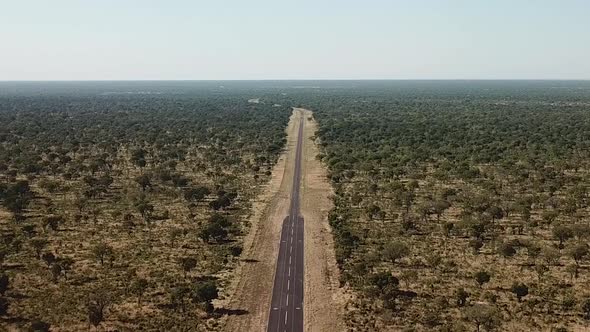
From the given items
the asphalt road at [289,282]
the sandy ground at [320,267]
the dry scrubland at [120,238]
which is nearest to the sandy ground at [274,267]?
the sandy ground at [320,267]

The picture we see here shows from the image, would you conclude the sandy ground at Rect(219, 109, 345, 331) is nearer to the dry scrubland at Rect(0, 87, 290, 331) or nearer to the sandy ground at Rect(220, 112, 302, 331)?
the sandy ground at Rect(220, 112, 302, 331)

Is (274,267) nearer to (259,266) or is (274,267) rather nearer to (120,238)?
(259,266)

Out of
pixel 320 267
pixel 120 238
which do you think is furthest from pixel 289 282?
pixel 120 238

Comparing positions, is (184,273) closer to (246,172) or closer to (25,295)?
(25,295)

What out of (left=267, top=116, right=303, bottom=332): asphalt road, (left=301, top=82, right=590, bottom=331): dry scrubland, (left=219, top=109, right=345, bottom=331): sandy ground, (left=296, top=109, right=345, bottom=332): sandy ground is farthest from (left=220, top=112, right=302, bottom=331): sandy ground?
(left=301, top=82, right=590, bottom=331): dry scrubland

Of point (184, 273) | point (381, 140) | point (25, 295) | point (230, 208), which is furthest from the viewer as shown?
point (381, 140)

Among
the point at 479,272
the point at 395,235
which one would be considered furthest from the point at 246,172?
the point at 479,272

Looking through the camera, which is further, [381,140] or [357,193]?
[381,140]

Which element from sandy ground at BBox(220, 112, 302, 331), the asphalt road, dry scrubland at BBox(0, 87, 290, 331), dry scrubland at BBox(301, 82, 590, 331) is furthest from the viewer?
dry scrubland at BBox(0, 87, 290, 331)
